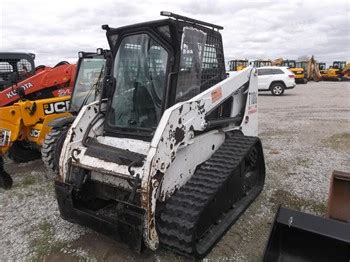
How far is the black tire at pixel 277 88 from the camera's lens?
63.9ft

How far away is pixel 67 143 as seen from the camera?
3.75 meters

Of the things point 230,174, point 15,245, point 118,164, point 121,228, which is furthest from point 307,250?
point 15,245

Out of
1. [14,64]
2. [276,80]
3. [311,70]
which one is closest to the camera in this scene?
[14,64]

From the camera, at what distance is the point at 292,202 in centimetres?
459

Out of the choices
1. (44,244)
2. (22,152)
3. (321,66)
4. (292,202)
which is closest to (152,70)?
(44,244)

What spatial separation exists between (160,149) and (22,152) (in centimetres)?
455

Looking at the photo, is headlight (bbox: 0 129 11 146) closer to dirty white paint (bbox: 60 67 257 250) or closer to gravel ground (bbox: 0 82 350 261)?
gravel ground (bbox: 0 82 350 261)

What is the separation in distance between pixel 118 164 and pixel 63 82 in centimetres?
440

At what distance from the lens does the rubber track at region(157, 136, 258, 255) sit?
118 inches

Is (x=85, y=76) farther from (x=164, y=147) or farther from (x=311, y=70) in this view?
(x=311, y=70)

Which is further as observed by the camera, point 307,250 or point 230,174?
point 230,174

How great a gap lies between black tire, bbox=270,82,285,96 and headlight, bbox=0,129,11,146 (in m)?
16.6

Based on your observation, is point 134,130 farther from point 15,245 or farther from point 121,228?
point 15,245

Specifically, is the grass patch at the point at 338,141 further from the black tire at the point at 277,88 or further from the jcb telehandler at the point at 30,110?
the black tire at the point at 277,88
